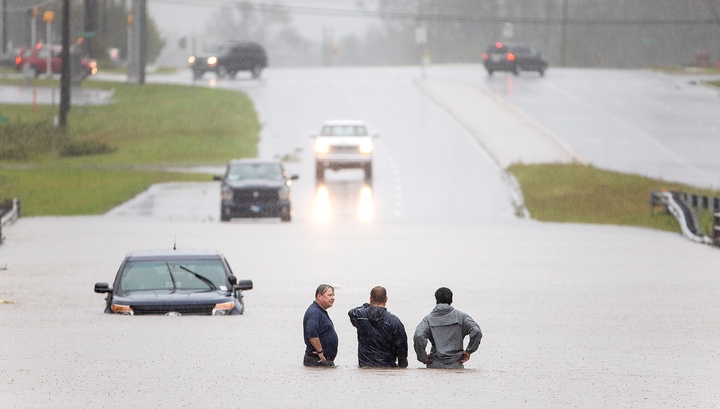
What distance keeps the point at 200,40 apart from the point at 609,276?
49237 mm

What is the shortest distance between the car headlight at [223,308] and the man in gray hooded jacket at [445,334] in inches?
193

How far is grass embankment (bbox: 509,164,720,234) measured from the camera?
1594 inches

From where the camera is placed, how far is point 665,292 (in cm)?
2297

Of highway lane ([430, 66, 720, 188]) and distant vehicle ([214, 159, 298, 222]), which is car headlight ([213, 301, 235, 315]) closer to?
distant vehicle ([214, 159, 298, 222])

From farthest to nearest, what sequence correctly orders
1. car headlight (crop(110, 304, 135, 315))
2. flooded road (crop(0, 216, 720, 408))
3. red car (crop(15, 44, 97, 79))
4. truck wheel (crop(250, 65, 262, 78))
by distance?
truck wheel (crop(250, 65, 262, 78)) → red car (crop(15, 44, 97, 79)) → car headlight (crop(110, 304, 135, 315)) → flooded road (crop(0, 216, 720, 408))

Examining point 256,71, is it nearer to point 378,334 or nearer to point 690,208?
point 690,208

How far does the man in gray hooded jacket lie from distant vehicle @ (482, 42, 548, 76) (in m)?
75.0

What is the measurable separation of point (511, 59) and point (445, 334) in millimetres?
75649

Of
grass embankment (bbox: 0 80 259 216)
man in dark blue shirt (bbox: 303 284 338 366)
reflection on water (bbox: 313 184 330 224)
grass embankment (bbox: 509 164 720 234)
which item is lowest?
grass embankment (bbox: 0 80 259 216)

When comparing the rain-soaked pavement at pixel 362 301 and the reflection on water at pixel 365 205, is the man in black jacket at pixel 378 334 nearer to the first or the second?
the rain-soaked pavement at pixel 362 301

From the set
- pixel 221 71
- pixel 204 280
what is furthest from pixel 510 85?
pixel 204 280

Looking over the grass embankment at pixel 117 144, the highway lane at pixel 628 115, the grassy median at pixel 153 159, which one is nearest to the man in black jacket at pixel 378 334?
the grassy median at pixel 153 159

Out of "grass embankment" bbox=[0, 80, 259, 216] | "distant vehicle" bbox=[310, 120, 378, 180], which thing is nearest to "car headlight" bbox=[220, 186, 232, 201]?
Result: "grass embankment" bbox=[0, 80, 259, 216]

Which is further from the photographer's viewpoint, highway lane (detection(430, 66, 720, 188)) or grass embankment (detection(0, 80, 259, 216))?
highway lane (detection(430, 66, 720, 188))
